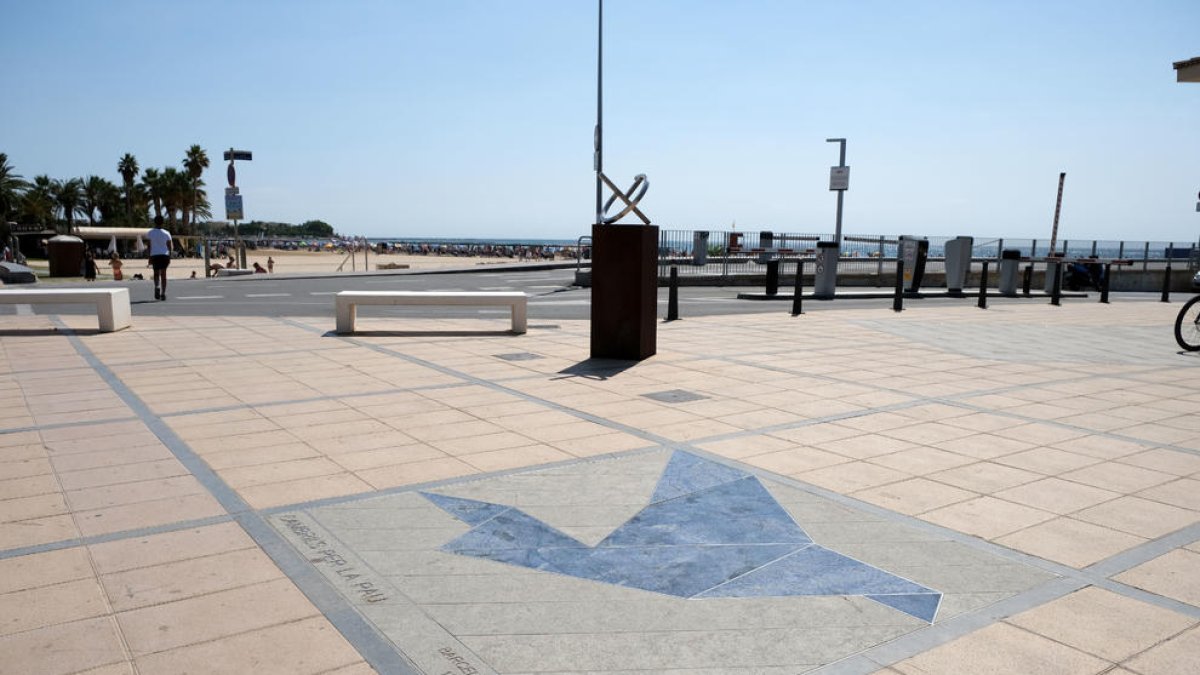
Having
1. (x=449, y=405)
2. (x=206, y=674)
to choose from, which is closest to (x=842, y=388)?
(x=449, y=405)

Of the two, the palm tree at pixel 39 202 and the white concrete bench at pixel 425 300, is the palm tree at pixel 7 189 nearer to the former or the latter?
the palm tree at pixel 39 202

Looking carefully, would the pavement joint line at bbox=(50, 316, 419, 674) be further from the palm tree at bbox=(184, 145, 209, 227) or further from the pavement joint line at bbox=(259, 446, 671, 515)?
the palm tree at bbox=(184, 145, 209, 227)

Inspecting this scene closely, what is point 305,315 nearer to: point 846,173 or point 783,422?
point 783,422

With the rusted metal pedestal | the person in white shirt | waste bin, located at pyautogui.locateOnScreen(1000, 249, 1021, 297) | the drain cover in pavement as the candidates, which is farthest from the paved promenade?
waste bin, located at pyautogui.locateOnScreen(1000, 249, 1021, 297)

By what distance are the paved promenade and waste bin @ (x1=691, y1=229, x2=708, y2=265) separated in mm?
21118

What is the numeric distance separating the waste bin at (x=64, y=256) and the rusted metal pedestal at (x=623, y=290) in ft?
88.7

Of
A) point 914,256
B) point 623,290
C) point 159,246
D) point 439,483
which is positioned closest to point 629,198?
point 623,290

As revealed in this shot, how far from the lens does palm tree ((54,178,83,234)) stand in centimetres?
9050

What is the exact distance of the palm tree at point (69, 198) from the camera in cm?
9050

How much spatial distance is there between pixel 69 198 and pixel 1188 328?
103 metres

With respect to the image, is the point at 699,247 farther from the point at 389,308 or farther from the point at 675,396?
the point at 675,396

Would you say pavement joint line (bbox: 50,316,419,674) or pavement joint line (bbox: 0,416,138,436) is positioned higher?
pavement joint line (bbox: 50,316,419,674)

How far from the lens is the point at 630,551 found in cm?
404

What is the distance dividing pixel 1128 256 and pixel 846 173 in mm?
15654
